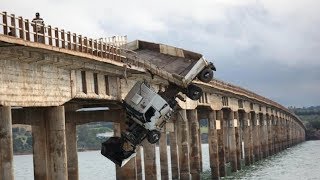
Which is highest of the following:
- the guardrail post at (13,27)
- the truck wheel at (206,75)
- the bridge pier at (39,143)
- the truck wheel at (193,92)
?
the guardrail post at (13,27)

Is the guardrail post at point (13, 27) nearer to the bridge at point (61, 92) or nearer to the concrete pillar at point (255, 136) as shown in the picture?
the bridge at point (61, 92)

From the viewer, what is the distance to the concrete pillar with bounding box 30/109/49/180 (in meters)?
37.2

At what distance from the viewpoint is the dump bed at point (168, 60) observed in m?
43.5

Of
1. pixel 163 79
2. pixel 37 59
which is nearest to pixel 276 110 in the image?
pixel 163 79

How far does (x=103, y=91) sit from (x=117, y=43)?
9.61 meters

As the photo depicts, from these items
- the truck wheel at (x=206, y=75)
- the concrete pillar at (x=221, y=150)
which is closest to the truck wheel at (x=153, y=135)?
the truck wheel at (x=206, y=75)

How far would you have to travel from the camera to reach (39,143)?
3812cm

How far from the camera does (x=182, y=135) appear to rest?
188 feet

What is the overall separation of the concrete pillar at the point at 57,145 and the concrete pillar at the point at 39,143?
5.28 m

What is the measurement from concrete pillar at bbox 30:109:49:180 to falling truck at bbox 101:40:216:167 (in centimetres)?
632

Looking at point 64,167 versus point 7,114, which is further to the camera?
point 64,167

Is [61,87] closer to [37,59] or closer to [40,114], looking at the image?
[37,59]

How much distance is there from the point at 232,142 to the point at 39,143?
1638 inches

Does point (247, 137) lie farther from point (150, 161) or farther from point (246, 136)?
point (150, 161)
